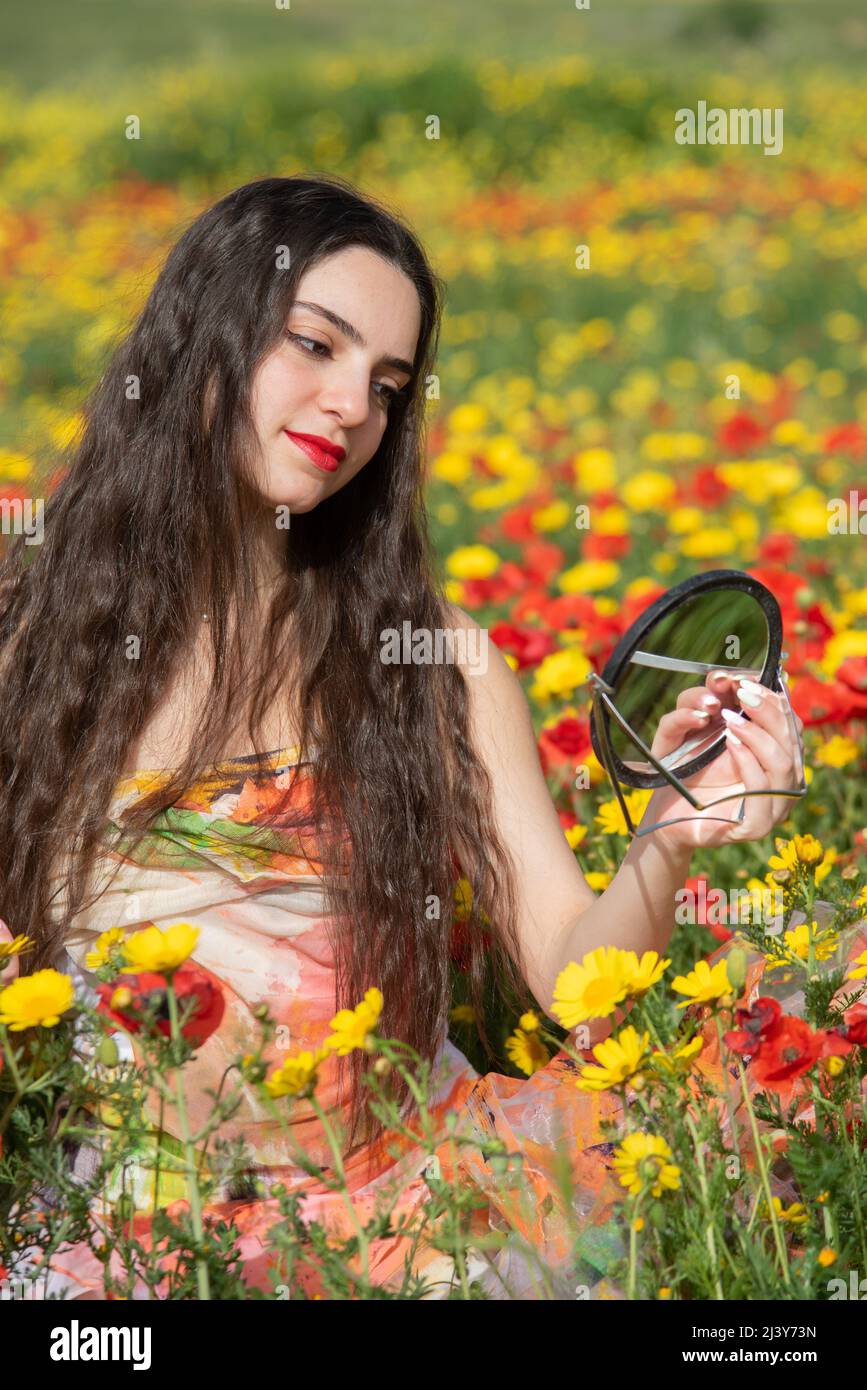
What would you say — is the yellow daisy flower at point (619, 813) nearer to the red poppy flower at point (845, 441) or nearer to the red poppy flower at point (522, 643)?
the red poppy flower at point (522, 643)

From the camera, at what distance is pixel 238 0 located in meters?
15.3

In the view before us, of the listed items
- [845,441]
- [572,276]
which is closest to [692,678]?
[845,441]

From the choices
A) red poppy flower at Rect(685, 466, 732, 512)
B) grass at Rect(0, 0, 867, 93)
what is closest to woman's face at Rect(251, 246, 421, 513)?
red poppy flower at Rect(685, 466, 732, 512)

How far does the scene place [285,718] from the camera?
74.5 inches

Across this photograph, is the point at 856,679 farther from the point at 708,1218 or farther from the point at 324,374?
the point at 708,1218

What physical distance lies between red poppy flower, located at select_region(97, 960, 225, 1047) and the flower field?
0.9 inches

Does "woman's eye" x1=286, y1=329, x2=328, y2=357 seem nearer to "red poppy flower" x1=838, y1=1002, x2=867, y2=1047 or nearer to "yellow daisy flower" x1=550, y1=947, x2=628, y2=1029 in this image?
"yellow daisy flower" x1=550, y1=947, x2=628, y2=1029

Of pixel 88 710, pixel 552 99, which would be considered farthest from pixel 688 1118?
pixel 552 99

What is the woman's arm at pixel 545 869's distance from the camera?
161 centimetres

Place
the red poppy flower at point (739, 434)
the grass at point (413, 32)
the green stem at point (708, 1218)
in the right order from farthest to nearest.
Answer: the grass at point (413, 32) < the red poppy flower at point (739, 434) < the green stem at point (708, 1218)

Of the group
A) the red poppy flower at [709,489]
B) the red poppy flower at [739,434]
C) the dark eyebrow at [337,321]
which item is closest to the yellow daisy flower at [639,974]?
the dark eyebrow at [337,321]

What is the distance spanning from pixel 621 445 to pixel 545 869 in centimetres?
304

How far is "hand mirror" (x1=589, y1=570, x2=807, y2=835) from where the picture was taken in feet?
4.86

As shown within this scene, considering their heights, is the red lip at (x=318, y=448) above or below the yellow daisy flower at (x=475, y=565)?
below
